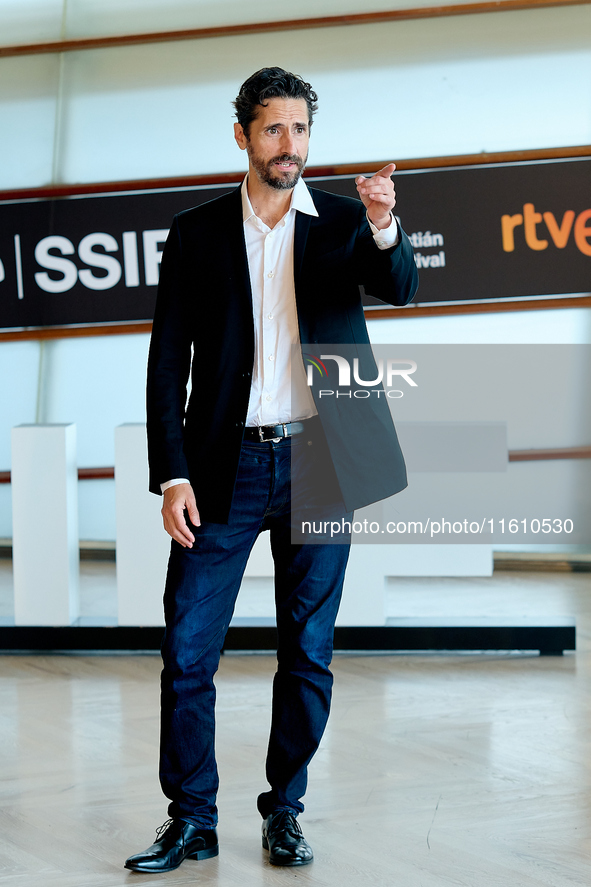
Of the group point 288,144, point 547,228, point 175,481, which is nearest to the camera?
point 288,144

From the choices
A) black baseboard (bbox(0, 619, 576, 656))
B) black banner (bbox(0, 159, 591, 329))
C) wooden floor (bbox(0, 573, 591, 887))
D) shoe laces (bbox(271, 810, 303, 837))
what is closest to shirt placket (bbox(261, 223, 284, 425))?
shoe laces (bbox(271, 810, 303, 837))

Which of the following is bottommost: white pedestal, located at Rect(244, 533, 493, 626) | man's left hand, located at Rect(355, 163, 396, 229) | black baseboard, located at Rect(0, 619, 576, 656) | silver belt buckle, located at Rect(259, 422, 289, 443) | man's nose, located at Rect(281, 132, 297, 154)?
black baseboard, located at Rect(0, 619, 576, 656)

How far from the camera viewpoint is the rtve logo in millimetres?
4512

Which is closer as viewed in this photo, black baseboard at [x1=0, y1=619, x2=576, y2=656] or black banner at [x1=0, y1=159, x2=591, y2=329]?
black baseboard at [x1=0, y1=619, x2=576, y2=656]

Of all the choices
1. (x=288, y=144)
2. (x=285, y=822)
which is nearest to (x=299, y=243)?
(x=288, y=144)

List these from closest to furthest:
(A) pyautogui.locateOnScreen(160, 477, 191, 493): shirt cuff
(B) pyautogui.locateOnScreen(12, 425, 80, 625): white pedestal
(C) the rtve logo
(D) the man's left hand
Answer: (D) the man's left hand < (A) pyautogui.locateOnScreen(160, 477, 191, 493): shirt cuff < (B) pyautogui.locateOnScreen(12, 425, 80, 625): white pedestal < (C) the rtve logo

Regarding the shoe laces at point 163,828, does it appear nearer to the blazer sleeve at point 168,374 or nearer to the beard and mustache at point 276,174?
the blazer sleeve at point 168,374

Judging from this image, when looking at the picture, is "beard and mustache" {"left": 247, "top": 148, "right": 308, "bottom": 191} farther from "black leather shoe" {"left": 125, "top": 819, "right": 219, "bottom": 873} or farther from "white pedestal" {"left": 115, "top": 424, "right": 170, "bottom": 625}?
"white pedestal" {"left": 115, "top": 424, "right": 170, "bottom": 625}

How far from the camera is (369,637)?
3.56 m

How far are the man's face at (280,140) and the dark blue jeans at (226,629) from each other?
0.53 meters

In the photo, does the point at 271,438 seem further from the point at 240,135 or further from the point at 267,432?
the point at 240,135

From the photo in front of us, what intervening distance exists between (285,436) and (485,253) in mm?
2917

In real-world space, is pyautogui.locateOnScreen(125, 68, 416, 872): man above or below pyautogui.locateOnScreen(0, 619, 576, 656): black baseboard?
above

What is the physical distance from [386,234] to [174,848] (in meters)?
1.33
